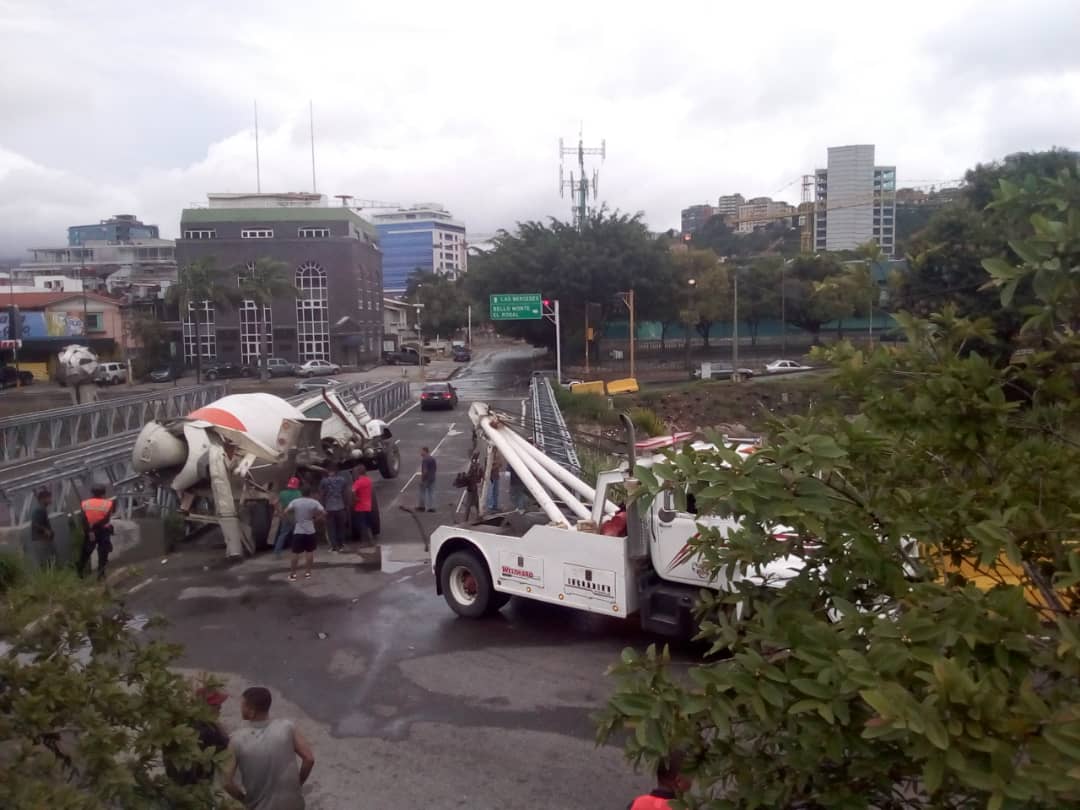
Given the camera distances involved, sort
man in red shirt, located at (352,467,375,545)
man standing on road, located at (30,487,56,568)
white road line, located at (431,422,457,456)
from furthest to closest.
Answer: white road line, located at (431,422,457,456)
man in red shirt, located at (352,467,375,545)
man standing on road, located at (30,487,56,568)

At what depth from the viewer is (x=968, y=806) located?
2.39 m

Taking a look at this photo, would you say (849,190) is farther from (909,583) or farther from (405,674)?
(909,583)

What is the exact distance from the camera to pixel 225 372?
217 ft

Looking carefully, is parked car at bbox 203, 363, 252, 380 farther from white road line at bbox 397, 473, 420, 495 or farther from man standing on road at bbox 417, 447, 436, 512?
man standing on road at bbox 417, 447, 436, 512

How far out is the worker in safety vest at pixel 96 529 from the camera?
1302 cm

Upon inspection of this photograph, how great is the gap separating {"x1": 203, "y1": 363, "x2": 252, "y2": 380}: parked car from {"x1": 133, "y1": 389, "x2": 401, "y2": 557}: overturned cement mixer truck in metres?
50.2

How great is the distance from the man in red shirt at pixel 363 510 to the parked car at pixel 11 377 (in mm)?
44236

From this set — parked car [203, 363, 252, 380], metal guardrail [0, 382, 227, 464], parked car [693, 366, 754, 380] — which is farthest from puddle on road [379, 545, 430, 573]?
parked car [203, 363, 252, 380]

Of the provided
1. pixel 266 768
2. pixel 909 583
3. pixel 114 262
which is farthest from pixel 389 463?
pixel 114 262

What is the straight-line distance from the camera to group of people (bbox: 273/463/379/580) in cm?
1330

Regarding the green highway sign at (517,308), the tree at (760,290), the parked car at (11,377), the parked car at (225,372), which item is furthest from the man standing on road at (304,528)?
the tree at (760,290)

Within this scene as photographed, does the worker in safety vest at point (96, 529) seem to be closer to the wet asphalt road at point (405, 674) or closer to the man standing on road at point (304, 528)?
the wet asphalt road at point (405, 674)

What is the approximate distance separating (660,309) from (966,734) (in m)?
57.9

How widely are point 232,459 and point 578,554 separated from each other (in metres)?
7.49
